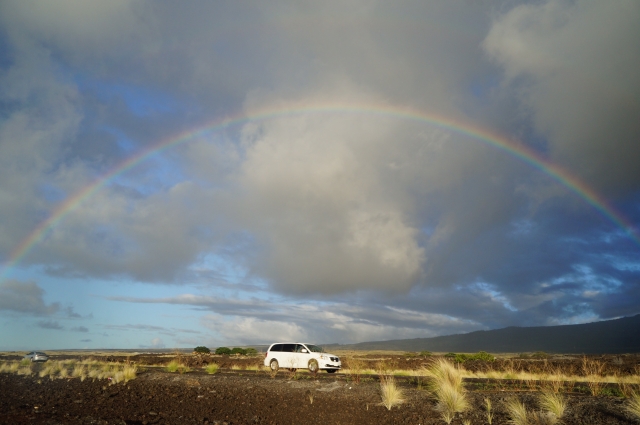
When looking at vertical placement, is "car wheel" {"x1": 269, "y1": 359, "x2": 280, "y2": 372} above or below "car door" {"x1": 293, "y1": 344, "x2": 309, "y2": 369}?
below

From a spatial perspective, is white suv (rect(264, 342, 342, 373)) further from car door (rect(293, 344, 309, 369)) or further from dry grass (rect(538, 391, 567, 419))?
dry grass (rect(538, 391, 567, 419))

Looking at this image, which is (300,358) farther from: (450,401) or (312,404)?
(450,401)

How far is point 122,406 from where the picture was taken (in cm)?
1628

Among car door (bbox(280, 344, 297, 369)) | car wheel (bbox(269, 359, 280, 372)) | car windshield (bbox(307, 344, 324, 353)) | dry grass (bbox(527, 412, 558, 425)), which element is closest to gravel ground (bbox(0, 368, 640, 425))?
dry grass (bbox(527, 412, 558, 425))

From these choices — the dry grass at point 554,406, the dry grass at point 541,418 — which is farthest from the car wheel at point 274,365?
the dry grass at point 541,418

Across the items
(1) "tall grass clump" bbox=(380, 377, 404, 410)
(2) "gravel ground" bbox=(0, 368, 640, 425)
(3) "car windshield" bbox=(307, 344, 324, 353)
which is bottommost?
(2) "gravel ground" bbox=(0, 368, 640, 425)

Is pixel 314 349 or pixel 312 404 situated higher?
pixel 314 349

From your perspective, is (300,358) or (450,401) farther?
(300,358)

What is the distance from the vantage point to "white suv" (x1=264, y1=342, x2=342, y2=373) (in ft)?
98.0

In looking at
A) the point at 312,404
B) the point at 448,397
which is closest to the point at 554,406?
the point at 448,397

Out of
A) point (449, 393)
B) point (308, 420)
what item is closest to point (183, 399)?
point (308, 420)

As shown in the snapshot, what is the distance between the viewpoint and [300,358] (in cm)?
3086

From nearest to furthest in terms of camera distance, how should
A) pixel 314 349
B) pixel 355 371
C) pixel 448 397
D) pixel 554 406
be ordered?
pixel 554 406 → pixel 448 397 → pixel 355 371 → pixel 314 349

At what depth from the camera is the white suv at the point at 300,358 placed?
29870mm
